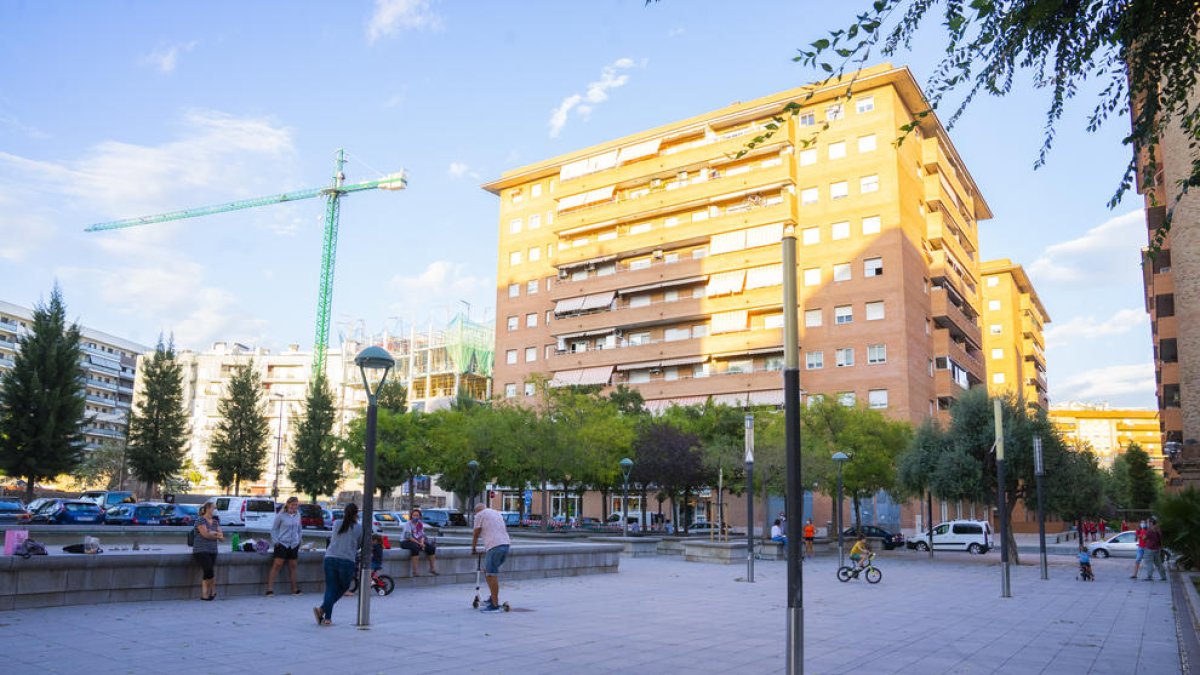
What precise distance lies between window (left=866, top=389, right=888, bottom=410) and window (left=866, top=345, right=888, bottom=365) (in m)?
1.85

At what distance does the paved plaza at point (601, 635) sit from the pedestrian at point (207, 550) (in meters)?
0.37

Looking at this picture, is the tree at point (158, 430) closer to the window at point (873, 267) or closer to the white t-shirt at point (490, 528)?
the window at point (873, 267)

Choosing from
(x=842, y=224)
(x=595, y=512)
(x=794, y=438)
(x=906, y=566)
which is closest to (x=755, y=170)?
(x=842, y=224)

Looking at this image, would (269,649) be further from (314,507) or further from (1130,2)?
(314,507)

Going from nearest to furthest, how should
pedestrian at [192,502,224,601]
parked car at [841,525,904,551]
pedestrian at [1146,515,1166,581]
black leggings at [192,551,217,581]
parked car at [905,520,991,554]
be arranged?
1. pedestrian at [192,502,224,601]
2. black leggings at [192,551,217,581]
3. pedestrian at [1146,515,1166,581]
4. parked car at [905,520,991,554]
5. parked car at [841,525,904,551]

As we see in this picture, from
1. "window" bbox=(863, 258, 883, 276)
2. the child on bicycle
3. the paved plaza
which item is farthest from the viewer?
"window" bbox=(863, 258, 883, 276)

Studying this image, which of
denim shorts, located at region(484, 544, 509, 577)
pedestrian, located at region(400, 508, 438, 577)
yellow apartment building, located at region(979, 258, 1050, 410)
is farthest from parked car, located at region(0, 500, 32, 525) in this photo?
yellow apartment building, located at region(979, 258, 1050, 410)

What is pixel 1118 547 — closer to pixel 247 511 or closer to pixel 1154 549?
pixel 1154 549

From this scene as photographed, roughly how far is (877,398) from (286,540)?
48.2m

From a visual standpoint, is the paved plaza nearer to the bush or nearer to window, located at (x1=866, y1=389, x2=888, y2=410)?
the bush

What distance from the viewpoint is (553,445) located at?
138 ft

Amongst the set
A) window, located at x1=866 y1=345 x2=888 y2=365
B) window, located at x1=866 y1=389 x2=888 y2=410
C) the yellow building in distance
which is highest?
the yellow building in distance

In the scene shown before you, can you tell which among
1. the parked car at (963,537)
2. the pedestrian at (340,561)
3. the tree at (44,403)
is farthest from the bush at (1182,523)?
the tree at (44,403)

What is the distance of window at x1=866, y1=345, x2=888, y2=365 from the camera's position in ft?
188
